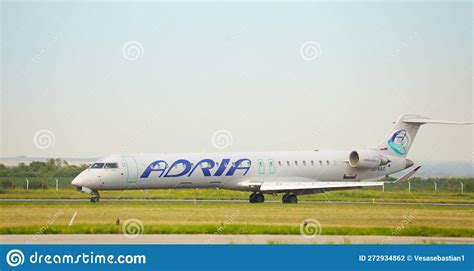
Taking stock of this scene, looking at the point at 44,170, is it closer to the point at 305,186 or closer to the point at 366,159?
the point at 305,186

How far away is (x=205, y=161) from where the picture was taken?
147ft

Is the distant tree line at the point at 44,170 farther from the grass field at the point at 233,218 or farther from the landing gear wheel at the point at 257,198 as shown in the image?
the grass field at the point at 233,218

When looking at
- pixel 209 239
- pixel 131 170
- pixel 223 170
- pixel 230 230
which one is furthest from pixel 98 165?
pixel 209 239

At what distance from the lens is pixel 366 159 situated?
4888 centimetres

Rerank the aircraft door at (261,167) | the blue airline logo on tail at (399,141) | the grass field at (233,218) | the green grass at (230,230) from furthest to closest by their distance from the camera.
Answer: the blue airline logo on tail at (399,141), the aircraft door at (261,167), the grass field at (233,218), the green grass at (230,230)

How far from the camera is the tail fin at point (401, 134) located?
5062 centimetres

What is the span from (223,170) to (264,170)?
8.79 ft

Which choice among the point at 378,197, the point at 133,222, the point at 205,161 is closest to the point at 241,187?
the point at 205,161

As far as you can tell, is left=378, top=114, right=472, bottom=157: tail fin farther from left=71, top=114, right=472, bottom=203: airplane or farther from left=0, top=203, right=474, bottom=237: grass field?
left=0, top=203, right=474, bottom=237: grass field

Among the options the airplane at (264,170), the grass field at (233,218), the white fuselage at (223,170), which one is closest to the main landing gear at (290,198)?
the airplane at (264,170)

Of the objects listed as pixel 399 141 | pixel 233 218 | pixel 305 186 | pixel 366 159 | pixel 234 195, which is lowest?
pixel 234 195

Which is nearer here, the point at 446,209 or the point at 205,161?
the point at 446,209

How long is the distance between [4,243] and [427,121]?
32.6 meters

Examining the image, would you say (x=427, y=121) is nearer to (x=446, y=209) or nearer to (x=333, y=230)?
(x=446, y=209)
